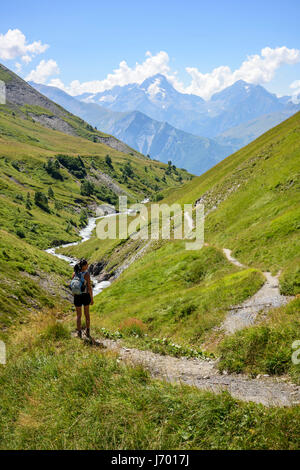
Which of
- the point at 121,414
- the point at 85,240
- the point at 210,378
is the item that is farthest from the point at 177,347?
the point at 85,240

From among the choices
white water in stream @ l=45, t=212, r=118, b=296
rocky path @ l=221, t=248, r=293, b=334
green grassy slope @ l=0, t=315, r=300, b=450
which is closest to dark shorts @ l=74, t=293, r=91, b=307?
green grassy slope @ l=0, t=315, r=300, b=450

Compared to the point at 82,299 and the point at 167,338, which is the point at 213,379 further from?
the point at 167,338

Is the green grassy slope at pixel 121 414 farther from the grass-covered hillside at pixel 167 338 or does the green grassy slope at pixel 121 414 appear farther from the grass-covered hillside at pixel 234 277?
the grass-covered hillside at pixel 234 277

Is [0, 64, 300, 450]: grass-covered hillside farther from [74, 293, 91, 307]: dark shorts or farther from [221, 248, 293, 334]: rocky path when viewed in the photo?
[74, 293, 91, 307]: dark shorts

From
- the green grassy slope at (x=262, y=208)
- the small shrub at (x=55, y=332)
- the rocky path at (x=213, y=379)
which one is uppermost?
the green grassy slope at (x=262, y=208)

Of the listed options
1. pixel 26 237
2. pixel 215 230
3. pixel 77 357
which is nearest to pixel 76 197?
pixel 26 237

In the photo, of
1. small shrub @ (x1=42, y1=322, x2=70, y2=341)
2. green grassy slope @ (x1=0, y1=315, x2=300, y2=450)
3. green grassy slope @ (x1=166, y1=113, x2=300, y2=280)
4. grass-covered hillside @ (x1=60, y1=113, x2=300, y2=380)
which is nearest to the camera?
green grassy slope @ (x1=0, y1=315, x2=300, y2=450)

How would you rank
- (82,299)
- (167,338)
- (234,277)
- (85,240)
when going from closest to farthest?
(82,299) < (167,338) < (234,277) < (85,240)

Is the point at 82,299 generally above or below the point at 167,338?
above

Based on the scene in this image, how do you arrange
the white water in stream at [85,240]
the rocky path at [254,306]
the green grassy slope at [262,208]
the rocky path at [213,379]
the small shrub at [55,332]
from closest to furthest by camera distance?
the rocky path at [213,379] → the small shrub at [55,332] → the rocky path at [254,306] → the green grassy slope at [262,208] → the white water in stream at [85,240]

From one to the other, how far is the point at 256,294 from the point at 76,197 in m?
185

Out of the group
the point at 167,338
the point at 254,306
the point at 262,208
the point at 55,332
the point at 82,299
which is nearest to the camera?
the point at 55,332

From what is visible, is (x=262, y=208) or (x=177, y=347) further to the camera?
(x=262, y=208)

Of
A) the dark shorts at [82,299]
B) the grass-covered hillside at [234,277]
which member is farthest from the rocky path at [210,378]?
the dark shorts at [82,299]
